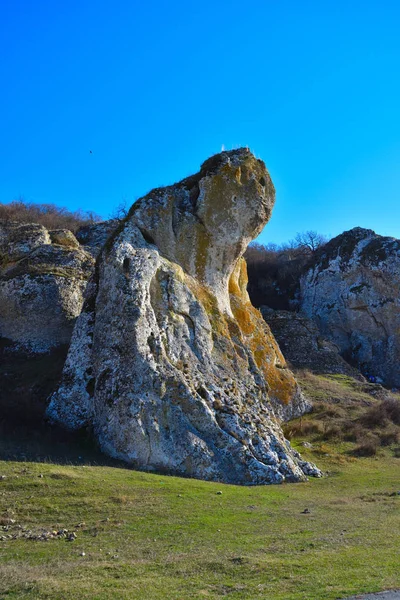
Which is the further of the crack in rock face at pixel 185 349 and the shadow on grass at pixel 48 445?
the crack in rock face at pixel 185 349

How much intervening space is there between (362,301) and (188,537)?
3413cm

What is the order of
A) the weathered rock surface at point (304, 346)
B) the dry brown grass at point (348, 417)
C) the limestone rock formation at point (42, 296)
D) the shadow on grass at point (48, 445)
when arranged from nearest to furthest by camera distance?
the shadow on grass at point (48, 445) < the dry brown grass at point (348, 417) < the limestone rock formation at point (42, 296) < the weathered rock surface at point (304, 346)

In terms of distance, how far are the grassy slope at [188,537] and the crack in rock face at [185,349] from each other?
4.86 feet

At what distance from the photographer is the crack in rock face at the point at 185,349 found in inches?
647

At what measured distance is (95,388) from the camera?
17.7 metres

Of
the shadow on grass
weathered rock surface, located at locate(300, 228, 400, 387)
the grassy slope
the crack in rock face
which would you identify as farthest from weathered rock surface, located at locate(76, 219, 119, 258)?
the grassy slope

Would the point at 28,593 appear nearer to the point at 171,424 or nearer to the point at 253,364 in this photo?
the point at 171,424

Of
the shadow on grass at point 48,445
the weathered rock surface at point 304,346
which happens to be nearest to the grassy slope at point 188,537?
the shadow on grass at point 48,445

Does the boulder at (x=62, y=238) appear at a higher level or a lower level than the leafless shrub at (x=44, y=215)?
lower

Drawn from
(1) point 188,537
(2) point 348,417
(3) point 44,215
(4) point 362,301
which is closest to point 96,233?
(3) point 44,215

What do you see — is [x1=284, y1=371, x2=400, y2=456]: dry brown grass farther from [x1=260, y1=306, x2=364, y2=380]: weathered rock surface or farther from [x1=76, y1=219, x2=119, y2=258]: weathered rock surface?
[x1=76, y1=219, x2=119, y2=258]: weathered rock surface

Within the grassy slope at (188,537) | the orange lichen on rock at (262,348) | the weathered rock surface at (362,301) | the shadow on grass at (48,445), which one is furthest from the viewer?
the weathered rock surface at (362,301)

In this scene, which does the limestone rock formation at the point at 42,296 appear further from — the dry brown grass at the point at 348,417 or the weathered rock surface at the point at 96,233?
the weathered rock surface at the point at 96,233

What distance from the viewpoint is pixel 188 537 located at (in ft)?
33.9
